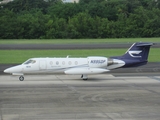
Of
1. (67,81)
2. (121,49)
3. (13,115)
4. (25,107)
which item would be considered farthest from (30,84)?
(121,49)

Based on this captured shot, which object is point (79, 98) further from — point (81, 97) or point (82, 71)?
point (82, 71)

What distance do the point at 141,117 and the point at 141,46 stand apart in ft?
56.3

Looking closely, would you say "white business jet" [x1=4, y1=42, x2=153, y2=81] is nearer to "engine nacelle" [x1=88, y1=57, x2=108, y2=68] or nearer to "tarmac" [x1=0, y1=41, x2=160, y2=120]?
"engine nacelle" [x1=88, y1=57, x2=108, y2=68]

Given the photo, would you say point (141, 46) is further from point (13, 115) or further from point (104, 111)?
point (13, 115)

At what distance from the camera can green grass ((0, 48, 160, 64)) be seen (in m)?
47.7

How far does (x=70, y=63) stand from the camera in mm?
33969

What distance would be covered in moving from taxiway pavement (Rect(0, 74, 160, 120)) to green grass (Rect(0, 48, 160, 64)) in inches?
488

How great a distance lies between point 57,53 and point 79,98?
29105mm

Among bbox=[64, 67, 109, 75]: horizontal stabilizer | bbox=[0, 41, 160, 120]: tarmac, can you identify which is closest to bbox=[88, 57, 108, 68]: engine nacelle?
bbox=[64, 67, 109, 75]: horizontal stabilizer

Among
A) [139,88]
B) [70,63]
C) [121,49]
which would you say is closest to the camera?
[139,88]

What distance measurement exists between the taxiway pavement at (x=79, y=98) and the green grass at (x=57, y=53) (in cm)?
1239

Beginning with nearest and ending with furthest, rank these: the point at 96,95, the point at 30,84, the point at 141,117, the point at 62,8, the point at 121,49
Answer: the point at 141,117 < the point at 96,95 < the point at 30,84 < the point at 121,49 < the point at 62,8

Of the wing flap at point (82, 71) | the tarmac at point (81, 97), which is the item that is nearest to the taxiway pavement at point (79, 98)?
the tarmac at point (81, 97)

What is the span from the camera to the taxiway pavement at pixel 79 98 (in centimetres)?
2009
